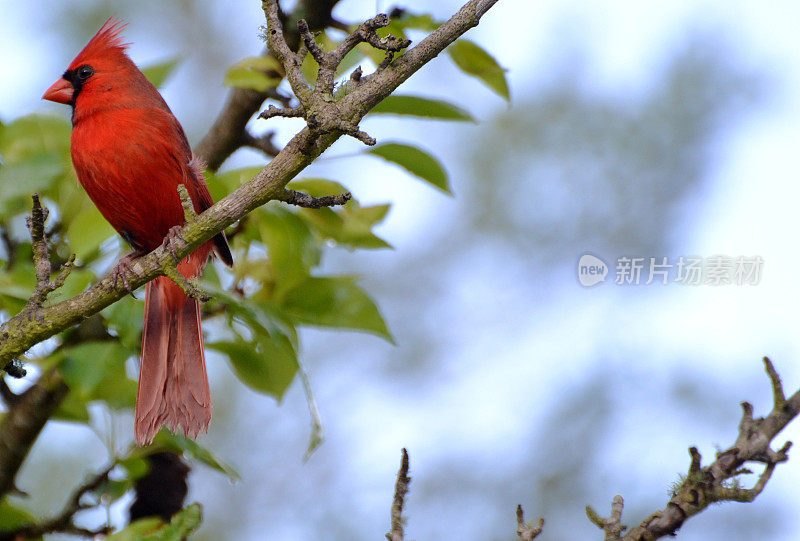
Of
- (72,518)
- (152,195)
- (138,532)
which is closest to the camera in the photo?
(138,532)

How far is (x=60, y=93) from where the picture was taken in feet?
9.75

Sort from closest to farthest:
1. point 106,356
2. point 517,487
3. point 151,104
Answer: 1. point 106,356
2. point 151,104
3. point 517,487

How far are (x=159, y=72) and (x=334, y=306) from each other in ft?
3.05

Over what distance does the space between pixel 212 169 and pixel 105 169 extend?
1.07ft

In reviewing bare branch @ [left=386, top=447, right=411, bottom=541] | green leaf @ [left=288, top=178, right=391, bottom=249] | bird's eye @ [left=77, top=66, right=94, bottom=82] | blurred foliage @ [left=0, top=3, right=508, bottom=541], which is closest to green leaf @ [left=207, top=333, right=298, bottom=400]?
blurred foliage @ [left=0, top=3, right=508, bottom=541]

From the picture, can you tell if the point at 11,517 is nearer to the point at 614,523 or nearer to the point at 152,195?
the point at 152,195

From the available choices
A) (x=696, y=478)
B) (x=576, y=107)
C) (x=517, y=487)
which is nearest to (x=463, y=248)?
(x=576, y=107)

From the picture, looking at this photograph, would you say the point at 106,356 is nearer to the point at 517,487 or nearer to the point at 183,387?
the point at 183,387

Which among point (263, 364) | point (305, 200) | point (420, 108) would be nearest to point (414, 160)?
point (420, 108)

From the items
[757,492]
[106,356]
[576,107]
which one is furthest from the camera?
[576,107]

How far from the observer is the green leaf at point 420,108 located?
89.6 inches

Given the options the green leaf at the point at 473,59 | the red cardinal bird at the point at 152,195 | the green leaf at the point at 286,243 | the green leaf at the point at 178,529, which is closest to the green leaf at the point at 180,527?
the green leaf at the point at 178,529

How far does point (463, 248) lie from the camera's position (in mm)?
7602
